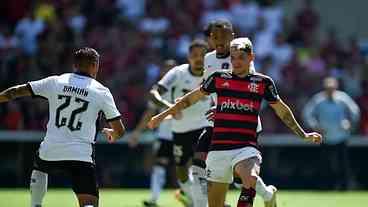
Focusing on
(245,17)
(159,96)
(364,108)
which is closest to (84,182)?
(159,96)

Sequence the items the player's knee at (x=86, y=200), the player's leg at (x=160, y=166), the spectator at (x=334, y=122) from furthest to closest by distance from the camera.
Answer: the spectator at (x=334, y=122) < the player's leg at (x=160, y=166) < the player's knee at (x=86, y=200)

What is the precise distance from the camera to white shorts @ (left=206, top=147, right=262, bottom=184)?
11102 millimetres

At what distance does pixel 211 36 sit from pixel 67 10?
41.8 ft

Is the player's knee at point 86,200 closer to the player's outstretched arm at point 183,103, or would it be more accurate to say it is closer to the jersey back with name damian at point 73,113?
the jersey back with name damian at point 73,113

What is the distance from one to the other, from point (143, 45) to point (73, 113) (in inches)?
557

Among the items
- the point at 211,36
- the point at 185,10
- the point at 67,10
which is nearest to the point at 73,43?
the point at 67,10

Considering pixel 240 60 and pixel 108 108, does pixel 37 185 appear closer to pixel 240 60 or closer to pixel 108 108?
pixel 108 108

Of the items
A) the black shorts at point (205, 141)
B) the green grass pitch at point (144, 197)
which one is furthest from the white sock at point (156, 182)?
the black shorts at point (205, 141)

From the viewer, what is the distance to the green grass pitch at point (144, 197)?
57.1 feet

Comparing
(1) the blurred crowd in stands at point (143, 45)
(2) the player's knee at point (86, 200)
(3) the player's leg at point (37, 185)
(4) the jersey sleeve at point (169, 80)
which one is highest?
(1) the blurred crowd in stands at point (143, 45)

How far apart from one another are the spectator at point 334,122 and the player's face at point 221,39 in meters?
9.84

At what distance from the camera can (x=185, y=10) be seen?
2589 centimetres

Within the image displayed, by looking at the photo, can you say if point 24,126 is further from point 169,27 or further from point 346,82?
point 346,82

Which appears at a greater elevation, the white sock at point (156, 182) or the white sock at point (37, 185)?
the white sock at point (156, 182)
